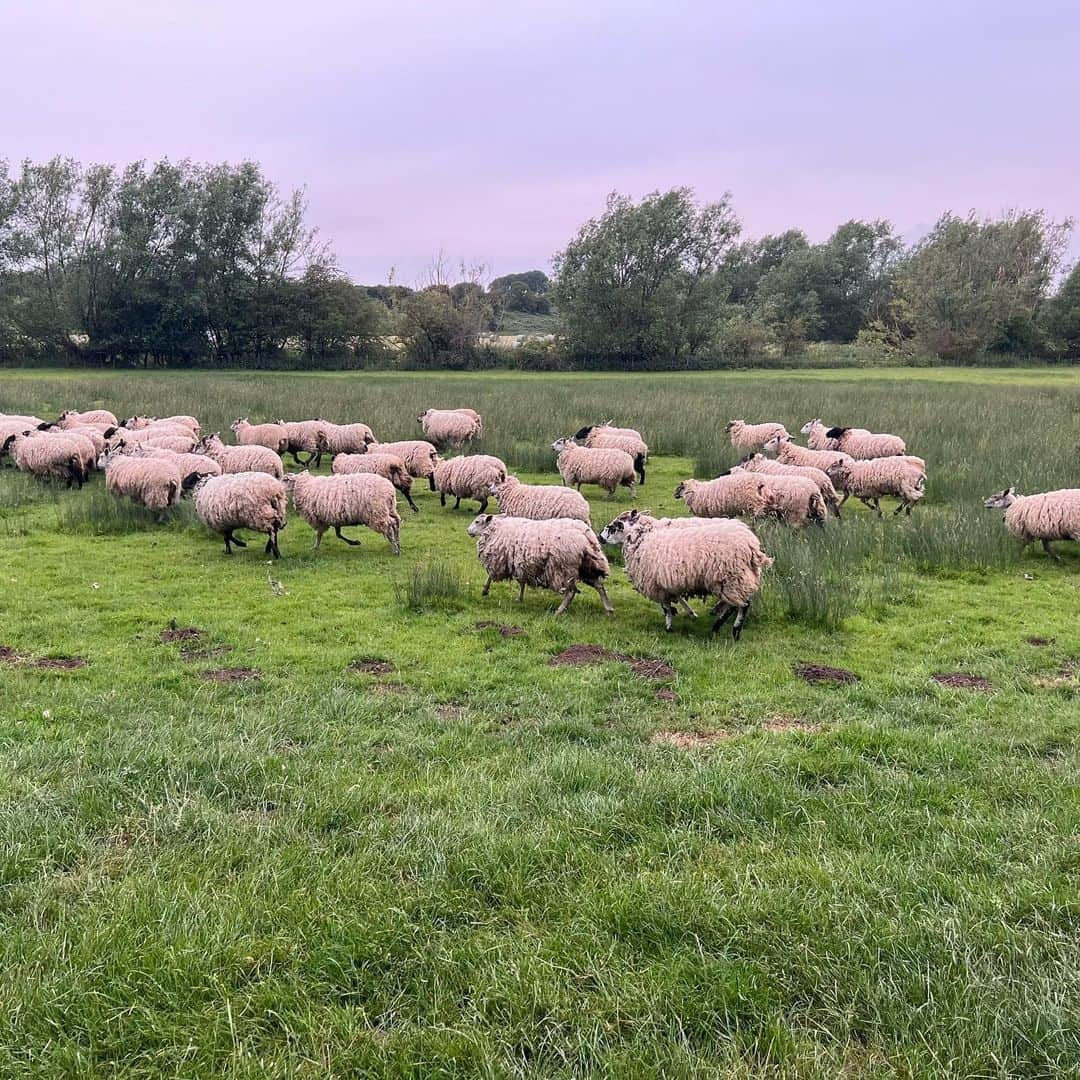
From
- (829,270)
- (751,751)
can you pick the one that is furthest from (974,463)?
(829,270)

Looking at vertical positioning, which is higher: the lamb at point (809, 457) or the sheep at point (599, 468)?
the lamb at point (809, 457)

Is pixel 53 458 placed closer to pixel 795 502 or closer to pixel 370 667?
pixel 370 667

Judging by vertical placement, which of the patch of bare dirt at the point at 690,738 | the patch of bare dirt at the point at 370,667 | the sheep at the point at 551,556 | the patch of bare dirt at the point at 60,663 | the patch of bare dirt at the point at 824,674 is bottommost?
the patch of bare dirt at the point at 60,663

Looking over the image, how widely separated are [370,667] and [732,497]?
7.17 m

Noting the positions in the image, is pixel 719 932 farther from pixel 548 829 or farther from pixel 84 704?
pixel 84 704

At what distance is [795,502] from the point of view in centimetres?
1230

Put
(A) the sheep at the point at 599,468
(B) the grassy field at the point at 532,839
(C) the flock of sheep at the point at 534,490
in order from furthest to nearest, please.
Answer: (A) the sheep at the point at 599,468
(C) the flock of sheep at the point at 534,490
(B) the grassy field at the point at 532,839

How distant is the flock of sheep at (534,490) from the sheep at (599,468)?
0.03 m

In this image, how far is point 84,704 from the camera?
A: 239 inches

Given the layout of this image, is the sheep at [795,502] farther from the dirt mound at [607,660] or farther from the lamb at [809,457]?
the dirt mound at [607,660]

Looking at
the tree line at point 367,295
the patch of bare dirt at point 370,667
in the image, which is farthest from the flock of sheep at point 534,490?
the tree line at point 367,295

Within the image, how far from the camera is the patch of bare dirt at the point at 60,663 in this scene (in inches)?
273

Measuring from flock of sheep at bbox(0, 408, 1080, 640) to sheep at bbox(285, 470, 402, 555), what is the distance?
2 centimetres

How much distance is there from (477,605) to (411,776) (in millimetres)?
4400
